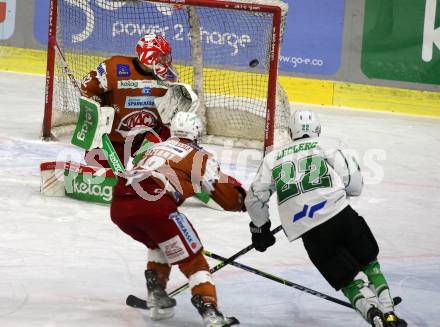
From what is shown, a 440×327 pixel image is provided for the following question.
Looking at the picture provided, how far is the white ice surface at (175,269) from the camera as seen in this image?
4863 millimetres

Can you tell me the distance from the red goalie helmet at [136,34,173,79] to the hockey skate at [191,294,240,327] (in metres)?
2.33

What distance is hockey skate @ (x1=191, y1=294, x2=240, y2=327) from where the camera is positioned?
431cm

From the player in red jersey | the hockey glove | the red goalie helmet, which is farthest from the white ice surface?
the red goalie helmet

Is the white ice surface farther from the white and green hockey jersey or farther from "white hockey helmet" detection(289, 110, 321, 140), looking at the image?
"white hockey helmet" detection(289, 110, 321, 140)

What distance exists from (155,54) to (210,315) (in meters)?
2.44

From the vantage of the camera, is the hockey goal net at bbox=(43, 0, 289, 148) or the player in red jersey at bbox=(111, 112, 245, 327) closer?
the player in red jersey at bbox=(111, 112, 245, 327)

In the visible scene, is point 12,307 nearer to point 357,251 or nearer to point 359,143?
point 357,251

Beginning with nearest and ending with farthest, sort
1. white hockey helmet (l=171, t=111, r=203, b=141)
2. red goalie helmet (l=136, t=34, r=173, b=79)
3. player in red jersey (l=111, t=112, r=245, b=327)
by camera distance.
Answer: player in red jersey (l=111, t=112, r=245, b=327)
white hockey helmet (l=171, t=111, r=203, b=141)
red goalie helmet (l=136, t=34, r=173, b=79)

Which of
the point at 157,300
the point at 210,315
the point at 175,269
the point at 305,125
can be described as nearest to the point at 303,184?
the point at 305,125

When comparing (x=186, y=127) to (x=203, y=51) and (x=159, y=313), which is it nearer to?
(x=159, y=313)

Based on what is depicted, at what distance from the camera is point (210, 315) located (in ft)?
14.2

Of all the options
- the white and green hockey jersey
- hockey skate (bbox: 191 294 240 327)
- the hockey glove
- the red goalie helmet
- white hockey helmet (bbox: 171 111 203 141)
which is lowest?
hockey skate (bbox: 191 294 240 327)

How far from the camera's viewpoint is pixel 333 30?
10836mm

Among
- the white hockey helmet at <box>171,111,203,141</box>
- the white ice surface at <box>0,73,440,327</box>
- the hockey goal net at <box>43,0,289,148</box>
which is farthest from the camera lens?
the hockey goal net at <box>43,0,289,148</box>
